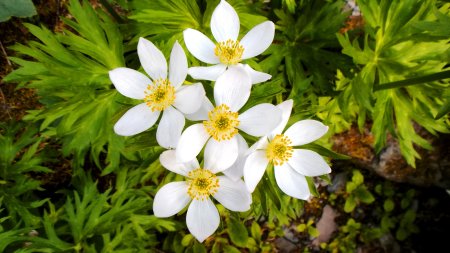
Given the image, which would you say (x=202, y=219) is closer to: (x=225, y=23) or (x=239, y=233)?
(x=225, y=23)

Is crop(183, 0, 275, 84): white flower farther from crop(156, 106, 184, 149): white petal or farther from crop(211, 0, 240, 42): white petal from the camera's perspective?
crop(156, 106, 184, 149): white petal

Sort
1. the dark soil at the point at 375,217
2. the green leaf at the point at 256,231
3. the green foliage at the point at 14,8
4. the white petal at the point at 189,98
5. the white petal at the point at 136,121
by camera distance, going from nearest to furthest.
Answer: the white petal at the point at 189,98
the white petal at the point at 136,121
the green foliage at the point at 14,8
the dark soil at the point at 375,217
the green leaf at the point at 256,231

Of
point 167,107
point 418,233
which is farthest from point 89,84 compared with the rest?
point 418,233

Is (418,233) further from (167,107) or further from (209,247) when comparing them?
(167,107)

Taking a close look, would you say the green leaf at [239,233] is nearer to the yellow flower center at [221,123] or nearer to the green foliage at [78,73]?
the green foliage at [78,73]

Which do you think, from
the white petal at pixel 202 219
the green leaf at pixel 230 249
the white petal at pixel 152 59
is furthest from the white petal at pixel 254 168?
the green leaf at pixel 230 249

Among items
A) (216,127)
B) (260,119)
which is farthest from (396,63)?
(216,127)
